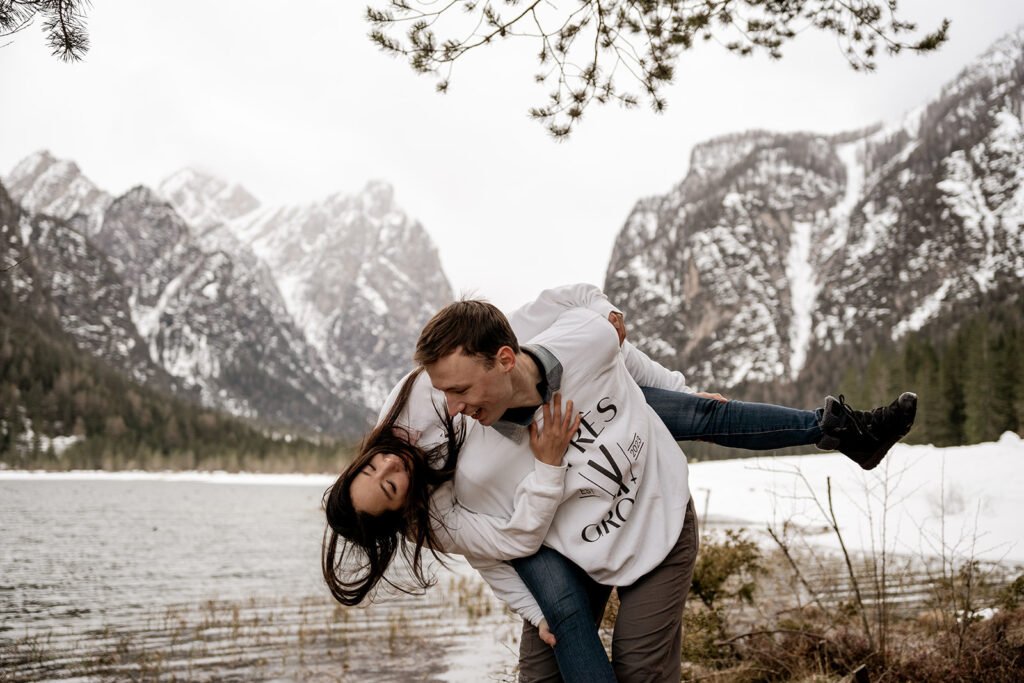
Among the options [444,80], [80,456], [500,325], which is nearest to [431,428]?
[500,325]

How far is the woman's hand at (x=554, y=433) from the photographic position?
251 cm

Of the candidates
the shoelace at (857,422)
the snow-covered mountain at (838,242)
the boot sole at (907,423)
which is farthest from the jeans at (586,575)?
the snow-covered mountain at (838,242)

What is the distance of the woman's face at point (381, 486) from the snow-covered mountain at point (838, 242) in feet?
407

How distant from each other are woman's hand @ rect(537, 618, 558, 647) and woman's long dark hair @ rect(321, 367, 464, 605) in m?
0.45

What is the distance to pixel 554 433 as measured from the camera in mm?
2516

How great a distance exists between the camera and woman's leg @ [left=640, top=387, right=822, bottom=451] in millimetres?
3012

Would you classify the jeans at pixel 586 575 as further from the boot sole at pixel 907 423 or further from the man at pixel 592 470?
the boot sole at pixel 907 423

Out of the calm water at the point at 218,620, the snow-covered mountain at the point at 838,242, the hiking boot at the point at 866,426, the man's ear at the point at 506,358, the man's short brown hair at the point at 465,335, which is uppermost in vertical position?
the snow-covered mountain at the point at 838,242

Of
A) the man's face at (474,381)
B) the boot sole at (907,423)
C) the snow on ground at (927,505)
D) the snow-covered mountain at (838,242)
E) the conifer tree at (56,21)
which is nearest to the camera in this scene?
the man's face at (474,381)

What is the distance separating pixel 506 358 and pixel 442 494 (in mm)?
596

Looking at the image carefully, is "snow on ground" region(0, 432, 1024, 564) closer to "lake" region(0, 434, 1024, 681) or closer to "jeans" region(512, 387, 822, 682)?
"lake" region(0, 434, 1024, 681)

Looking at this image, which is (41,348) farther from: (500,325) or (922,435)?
(500,325)

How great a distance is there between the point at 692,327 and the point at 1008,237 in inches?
2468

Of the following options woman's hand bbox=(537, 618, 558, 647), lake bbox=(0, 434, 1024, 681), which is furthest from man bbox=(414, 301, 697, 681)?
lake bbox=(0, 434, 1024, 681)
